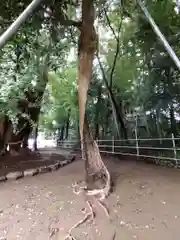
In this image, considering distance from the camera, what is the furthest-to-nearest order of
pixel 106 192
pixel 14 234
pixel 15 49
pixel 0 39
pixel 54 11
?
pixel 15 49
pixel 54 11
pixel 106 192
pixel 14 234
pixel 0 39

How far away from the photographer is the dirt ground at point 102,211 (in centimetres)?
336

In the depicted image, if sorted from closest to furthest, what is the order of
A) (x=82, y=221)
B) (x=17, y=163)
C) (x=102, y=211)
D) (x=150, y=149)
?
1. (x=82, y=221)
2. (x=102, y=211)
3. (x=150, y=149)
4. (x=17, y=163)

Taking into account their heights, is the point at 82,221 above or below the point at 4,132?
below

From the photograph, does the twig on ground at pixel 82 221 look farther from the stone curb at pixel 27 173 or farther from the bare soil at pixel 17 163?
Answer: the bare soil at pixel 17 163

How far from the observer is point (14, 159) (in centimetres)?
798

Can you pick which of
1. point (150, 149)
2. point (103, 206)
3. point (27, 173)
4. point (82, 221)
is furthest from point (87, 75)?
point (150, 149)

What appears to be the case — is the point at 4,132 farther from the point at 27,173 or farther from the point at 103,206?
the point at 103,206

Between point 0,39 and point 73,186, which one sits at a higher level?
point 0,39

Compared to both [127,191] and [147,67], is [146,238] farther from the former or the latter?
[147,67]

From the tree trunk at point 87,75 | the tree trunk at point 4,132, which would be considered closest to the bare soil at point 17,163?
the tree trunk at point 4,132

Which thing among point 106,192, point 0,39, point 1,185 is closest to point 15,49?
point 1,185

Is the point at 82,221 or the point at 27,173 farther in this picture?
the point at 27,173

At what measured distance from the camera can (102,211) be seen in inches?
152

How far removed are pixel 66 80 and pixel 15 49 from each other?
5.86 metres
